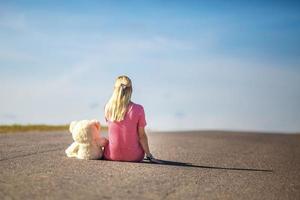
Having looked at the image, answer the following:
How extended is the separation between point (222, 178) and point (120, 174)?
1627 millimetres

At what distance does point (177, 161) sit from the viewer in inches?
467

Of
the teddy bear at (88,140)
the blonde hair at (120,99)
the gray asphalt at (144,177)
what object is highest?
the blonde hair at (120,99)

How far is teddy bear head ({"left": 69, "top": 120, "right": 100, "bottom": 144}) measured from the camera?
10867mm

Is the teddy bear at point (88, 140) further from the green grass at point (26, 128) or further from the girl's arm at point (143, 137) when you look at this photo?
the green grass at point (26, 128)

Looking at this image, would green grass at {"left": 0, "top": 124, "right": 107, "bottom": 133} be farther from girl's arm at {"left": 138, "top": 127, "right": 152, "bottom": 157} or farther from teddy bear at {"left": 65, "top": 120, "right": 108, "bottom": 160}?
girl's arm at {"left": 138, "top": 127, "right": 152, "bottom": 157}

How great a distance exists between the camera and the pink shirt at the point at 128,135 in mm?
10742

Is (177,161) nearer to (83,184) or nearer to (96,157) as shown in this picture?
(96,157)

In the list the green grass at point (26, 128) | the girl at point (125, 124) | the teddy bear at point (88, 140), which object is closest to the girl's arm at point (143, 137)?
the girl at point (125, 124)

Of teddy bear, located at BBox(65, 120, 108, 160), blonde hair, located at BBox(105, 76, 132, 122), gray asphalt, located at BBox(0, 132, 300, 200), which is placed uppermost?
blonde hair, located at BBox(105, 76, 132, 122)

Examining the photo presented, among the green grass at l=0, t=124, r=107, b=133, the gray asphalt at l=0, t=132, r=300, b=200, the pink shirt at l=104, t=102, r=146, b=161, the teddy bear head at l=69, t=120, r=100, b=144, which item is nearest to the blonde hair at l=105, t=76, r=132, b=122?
the pink shirt at l=104, t=102, r=146, b=161

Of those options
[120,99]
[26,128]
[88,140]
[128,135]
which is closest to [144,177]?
[128,135]

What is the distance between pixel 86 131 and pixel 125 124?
72 centimetres

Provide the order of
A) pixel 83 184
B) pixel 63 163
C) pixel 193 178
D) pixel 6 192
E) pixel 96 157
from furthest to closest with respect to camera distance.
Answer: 1. pixel 96 157
2. pixel 63 163
3. pixel 193 178
4. pixel 83 184
5. pixel 6 192

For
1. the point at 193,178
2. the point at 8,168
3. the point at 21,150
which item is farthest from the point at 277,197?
the point at 21,150
